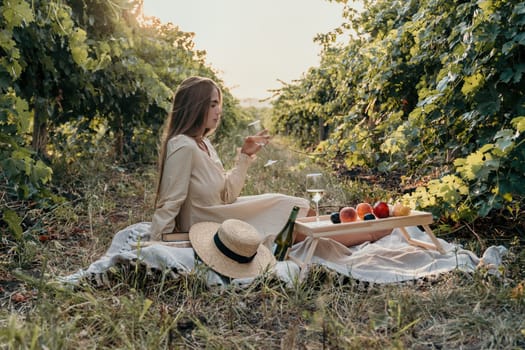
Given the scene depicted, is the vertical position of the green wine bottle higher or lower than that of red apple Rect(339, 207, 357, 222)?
lower

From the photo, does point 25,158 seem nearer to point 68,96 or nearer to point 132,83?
point 68,96

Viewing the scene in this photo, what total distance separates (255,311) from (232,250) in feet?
1.37

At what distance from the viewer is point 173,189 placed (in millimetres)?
2967

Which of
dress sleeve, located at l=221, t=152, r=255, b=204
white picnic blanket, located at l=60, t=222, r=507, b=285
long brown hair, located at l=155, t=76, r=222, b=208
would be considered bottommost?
white picnic blanket, located at l=60, t=222, r=507, b=285

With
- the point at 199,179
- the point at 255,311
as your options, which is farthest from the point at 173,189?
the point at 255,311

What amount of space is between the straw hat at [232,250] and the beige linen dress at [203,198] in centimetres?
29

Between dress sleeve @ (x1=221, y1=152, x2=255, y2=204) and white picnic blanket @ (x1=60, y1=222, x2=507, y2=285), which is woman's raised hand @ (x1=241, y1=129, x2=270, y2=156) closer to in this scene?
dress sleeve @ (x1=221, y1=152, x2=255, y2=204)

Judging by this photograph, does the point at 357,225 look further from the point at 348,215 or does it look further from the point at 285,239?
the point at 285,239

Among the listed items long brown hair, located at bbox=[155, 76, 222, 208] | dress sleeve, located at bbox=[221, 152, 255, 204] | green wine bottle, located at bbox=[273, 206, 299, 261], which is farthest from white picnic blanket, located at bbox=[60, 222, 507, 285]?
long brown hair, located at bbox=[155, 76, 222, 208]

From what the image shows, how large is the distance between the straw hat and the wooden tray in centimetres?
27

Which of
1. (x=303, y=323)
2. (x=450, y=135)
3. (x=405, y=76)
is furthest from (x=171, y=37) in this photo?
(x=303, y=323)

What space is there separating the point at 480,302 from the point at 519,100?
1311mm

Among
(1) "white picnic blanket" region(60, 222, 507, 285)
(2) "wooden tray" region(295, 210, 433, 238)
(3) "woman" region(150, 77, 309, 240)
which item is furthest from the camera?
(3) "woman" region(150, 77, 309, 240)

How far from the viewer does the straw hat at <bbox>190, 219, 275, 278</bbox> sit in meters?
2.61
